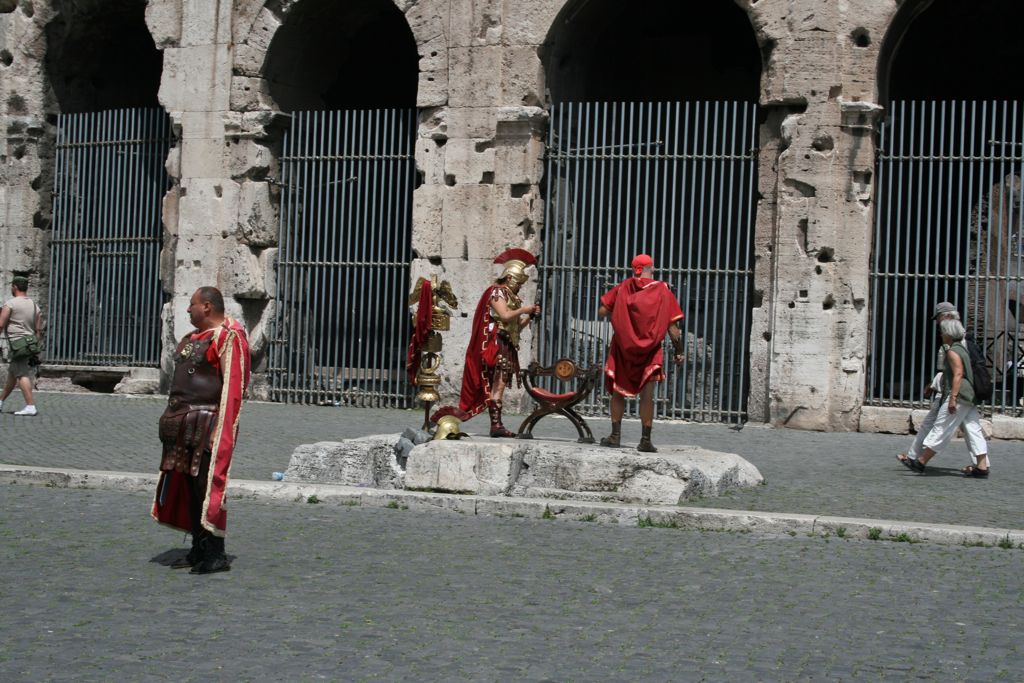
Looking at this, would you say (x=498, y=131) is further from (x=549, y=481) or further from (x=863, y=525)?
(x=863, y=525)

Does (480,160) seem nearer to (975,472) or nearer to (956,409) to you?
(956,409)

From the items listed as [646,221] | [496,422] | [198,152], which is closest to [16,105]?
[198,152]

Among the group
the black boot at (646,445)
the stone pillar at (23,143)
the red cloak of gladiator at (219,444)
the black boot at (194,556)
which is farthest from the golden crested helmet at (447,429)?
the stone pillar at (23,143)

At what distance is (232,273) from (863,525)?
403 inches

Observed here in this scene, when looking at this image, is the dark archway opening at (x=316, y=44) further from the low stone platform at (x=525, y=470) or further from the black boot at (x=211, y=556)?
the black boot at (x=211, y=556)

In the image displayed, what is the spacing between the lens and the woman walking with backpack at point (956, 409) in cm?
1031

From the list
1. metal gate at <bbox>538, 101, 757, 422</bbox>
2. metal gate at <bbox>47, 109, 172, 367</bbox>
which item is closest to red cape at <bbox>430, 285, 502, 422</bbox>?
metal gate at <bbox>538, 101, 757, 422</bbox>

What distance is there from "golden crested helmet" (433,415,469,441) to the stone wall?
5.51 metres

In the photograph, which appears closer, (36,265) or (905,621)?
(905,621)

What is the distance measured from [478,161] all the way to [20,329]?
4.83 metres

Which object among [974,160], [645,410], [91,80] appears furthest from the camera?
[91,80]

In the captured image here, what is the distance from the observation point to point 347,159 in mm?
16297

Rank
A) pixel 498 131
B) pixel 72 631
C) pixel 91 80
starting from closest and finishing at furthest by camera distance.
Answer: pixel 72 631
pixel 498 131
pixel 91 80

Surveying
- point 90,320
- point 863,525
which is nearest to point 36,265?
point 90,320
